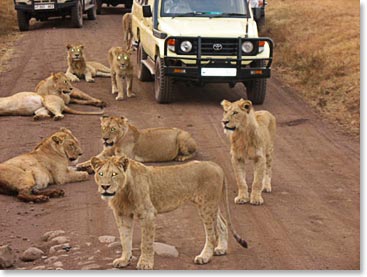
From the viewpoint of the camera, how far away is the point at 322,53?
16.0m

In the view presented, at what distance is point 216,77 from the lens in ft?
40.5

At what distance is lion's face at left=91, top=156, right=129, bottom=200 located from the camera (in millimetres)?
5839

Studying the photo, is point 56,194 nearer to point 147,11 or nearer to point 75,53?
point 147,11

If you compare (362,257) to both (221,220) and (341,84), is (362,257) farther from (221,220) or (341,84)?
(341,84)

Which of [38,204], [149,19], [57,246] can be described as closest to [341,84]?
[149,19]

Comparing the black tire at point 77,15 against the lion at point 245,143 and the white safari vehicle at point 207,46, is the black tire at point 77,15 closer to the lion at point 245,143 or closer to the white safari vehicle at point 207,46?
the white safari vehicle at point 207,46

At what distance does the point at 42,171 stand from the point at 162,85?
4.40 metres

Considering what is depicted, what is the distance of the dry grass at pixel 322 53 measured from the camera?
510 inches

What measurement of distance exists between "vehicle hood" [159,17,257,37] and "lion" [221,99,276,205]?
14.1 feet

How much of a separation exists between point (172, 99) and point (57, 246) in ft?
20.8

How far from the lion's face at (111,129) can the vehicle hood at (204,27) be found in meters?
3.71

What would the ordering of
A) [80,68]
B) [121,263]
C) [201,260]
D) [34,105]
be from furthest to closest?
[80,68] < [34,105] < [201,260] < [121,263]

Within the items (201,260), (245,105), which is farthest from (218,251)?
(245,105)

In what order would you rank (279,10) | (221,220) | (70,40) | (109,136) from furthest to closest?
1. (279,10)
2. (70,40)
3. (109,136)
4. (221,220)
